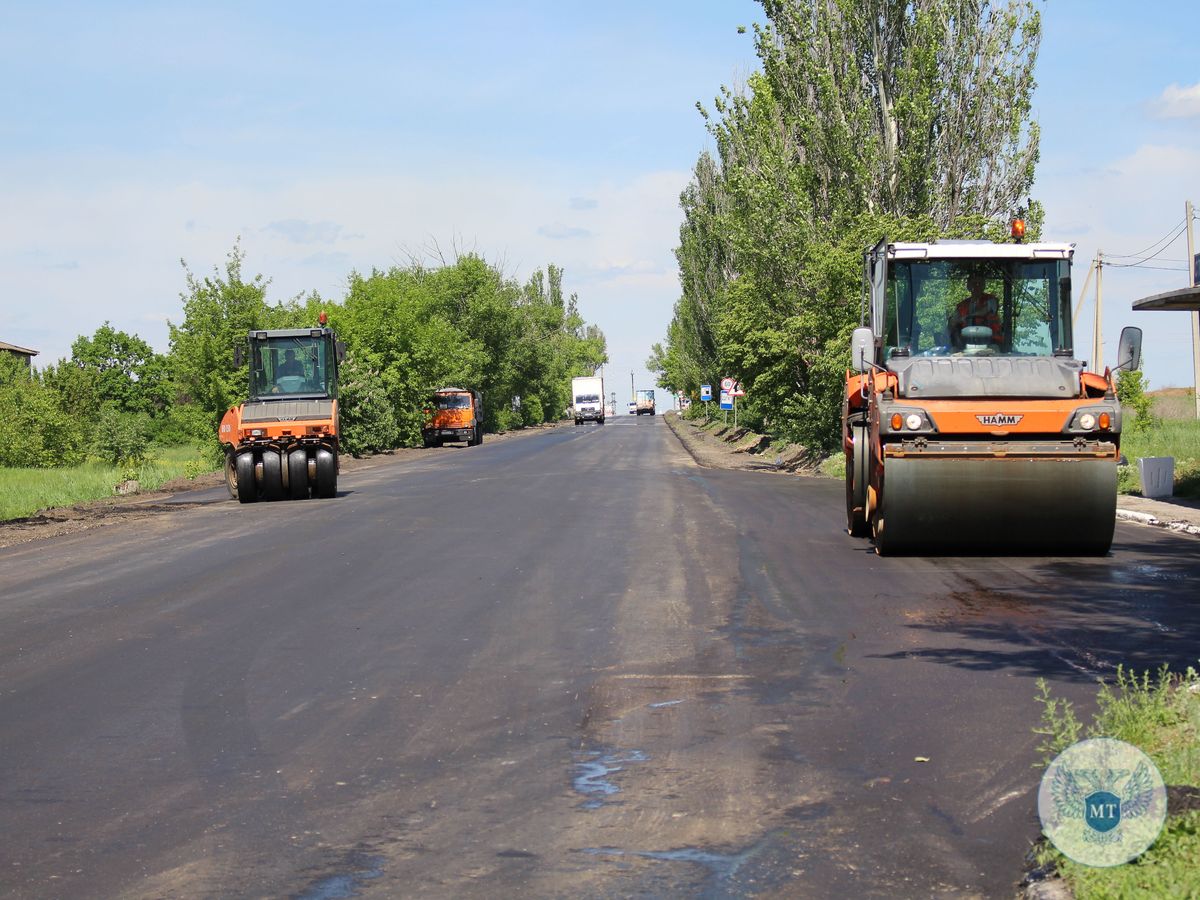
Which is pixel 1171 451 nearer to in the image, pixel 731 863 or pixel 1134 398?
pixel 1134 398

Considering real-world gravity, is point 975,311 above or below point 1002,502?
above

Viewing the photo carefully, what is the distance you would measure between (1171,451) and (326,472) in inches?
710

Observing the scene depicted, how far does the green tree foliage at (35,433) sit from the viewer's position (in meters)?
52.9

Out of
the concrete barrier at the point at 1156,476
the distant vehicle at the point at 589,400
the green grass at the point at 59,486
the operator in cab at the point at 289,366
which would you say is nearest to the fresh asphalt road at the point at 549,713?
the concrete barrier at the point at 1156,476

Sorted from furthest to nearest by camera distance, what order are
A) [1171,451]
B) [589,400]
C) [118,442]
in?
1. [589,400]
2. [118,442]
3. [1171,451]

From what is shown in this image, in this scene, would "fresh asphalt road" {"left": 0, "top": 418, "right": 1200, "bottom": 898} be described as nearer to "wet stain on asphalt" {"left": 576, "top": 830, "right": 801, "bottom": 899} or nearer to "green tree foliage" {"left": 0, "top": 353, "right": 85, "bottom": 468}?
"wet stain on asphalt" {"left": 576, "top": 830, "right": 801, "bottom": 899}

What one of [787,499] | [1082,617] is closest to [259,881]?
[1082,617]

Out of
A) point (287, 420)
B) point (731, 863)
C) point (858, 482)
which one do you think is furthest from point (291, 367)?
point (731, 863)

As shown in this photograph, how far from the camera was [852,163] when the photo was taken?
34812 mm

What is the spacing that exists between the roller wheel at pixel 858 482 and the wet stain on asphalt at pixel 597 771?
957 centimetres

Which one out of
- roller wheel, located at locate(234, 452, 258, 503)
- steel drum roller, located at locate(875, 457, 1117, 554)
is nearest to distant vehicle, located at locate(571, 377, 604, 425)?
roller wheel, located at locate(234, 452, 258, 503)

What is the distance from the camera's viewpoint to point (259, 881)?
5082mm

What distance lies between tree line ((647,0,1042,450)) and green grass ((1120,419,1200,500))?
5.71m

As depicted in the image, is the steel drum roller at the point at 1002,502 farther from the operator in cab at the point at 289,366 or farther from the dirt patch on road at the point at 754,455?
the dirt patch on road at the point at 754,455
